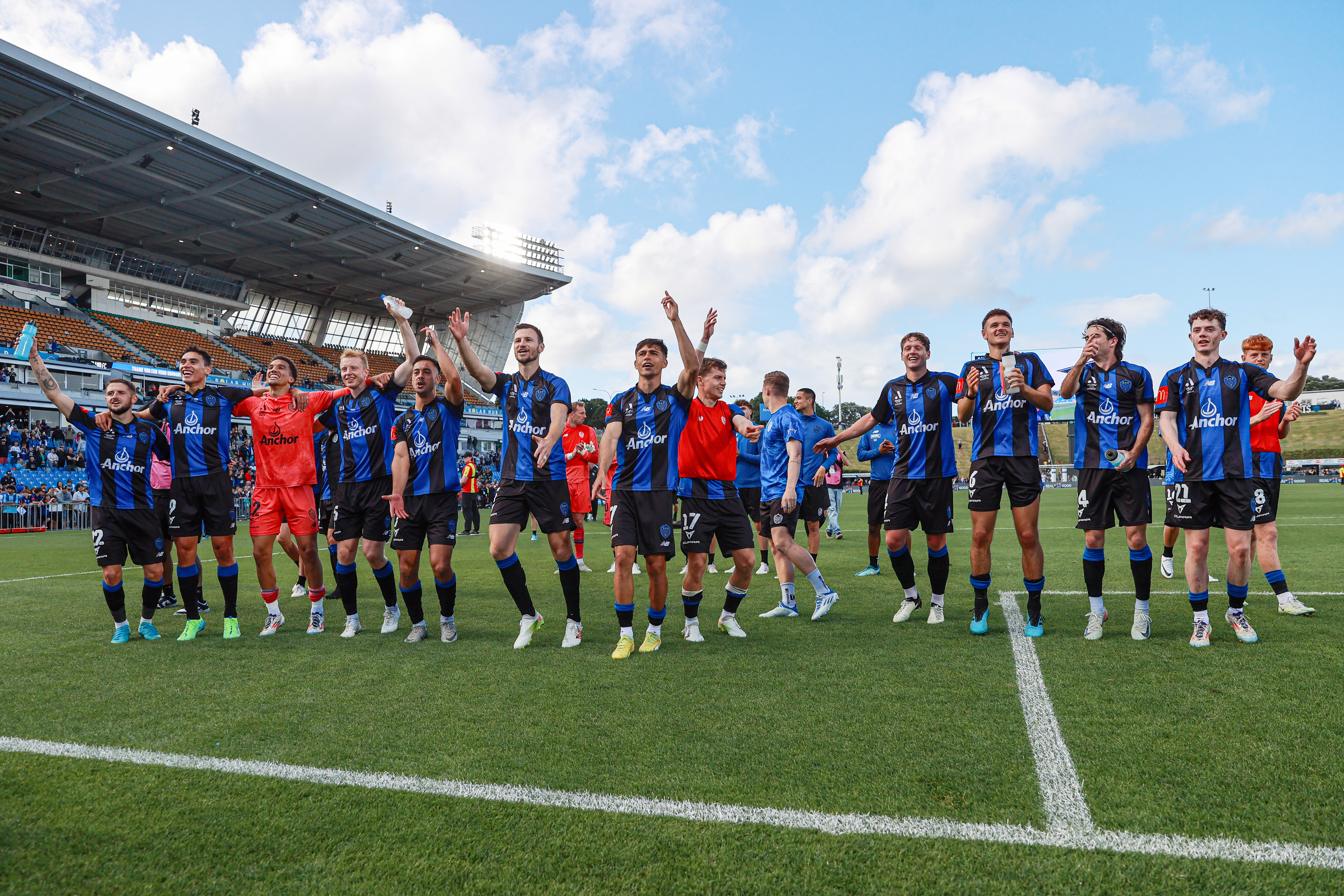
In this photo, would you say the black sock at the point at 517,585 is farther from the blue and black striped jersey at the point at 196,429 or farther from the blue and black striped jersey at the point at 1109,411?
the blue and black striped jersey at the point at 1109,411

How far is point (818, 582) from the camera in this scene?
21.4 feet

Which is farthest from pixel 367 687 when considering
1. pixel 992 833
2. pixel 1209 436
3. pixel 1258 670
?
pixel 1209 436

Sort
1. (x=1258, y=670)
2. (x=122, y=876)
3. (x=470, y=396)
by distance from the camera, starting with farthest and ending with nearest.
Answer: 1. (x=470, y=396)
2. (x=1258, y=670)
3. (x=122, y=876)

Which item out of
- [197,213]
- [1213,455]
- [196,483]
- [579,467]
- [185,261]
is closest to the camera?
[1213,455]

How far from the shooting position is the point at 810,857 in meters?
2.32

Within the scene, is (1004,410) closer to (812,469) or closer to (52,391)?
(812,469)

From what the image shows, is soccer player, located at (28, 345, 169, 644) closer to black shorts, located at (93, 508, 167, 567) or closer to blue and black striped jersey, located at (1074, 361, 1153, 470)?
black shorts, located at (93, 508, 167, 567)

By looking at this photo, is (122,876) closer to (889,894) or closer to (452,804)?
(452,804)

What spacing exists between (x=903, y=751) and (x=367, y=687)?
9.78ft

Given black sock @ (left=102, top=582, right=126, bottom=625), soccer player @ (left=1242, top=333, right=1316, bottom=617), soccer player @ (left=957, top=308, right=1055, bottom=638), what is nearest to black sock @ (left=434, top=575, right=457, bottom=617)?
black sock @ (left=102, top=582, right=126, bottom=625)

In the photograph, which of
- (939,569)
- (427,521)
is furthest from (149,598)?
(939,569)

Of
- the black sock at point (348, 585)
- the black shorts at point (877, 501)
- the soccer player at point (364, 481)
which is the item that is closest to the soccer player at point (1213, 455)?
the black shorts at point (877, 501)

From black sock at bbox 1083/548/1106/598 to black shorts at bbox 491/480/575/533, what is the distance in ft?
12.1

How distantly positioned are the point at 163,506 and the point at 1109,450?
7.80 m
